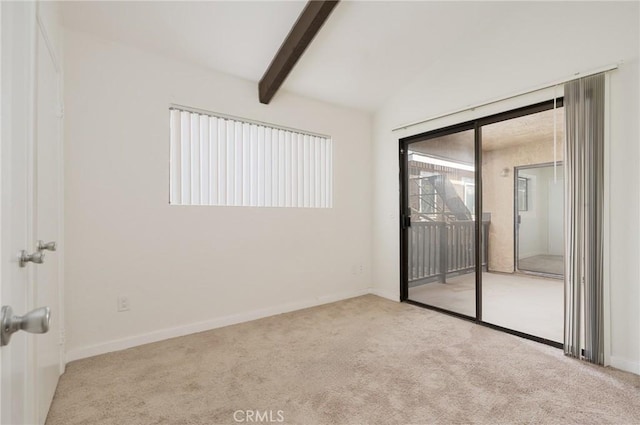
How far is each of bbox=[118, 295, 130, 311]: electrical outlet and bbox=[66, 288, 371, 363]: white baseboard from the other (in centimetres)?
24

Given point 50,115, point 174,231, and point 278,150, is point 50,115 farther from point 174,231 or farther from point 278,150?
point 278,150

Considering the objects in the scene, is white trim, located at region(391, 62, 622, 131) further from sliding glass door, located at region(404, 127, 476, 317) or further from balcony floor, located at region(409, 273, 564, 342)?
balcony floor, located at region(409, 273, 564, 342)

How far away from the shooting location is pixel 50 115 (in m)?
1.70

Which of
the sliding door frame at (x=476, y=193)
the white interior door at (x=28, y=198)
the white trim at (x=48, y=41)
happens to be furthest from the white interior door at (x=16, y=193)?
the sliding door frame at (x=476, y=193)

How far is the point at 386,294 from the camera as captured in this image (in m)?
3.88

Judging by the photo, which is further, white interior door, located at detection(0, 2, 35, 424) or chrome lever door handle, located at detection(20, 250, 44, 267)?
chrome lever door handle, located at detection(20, 250, 44, 267)

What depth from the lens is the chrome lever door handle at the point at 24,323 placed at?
1.97 feet

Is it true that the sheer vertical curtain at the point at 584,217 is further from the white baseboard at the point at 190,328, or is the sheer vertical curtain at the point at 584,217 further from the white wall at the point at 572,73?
the white baseboard at the point at 190,328

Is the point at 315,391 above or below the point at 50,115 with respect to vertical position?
below

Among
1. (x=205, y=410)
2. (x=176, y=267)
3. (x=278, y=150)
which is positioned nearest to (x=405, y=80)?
(x=278, y=150)

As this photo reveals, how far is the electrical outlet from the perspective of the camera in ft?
7.89

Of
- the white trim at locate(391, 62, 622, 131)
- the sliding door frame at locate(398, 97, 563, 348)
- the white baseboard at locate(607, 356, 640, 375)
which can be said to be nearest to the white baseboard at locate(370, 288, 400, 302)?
the sliding door frame at locate(398, 97, 563, 348)

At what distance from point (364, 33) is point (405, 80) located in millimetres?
956

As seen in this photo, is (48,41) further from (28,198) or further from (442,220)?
(442,220)
